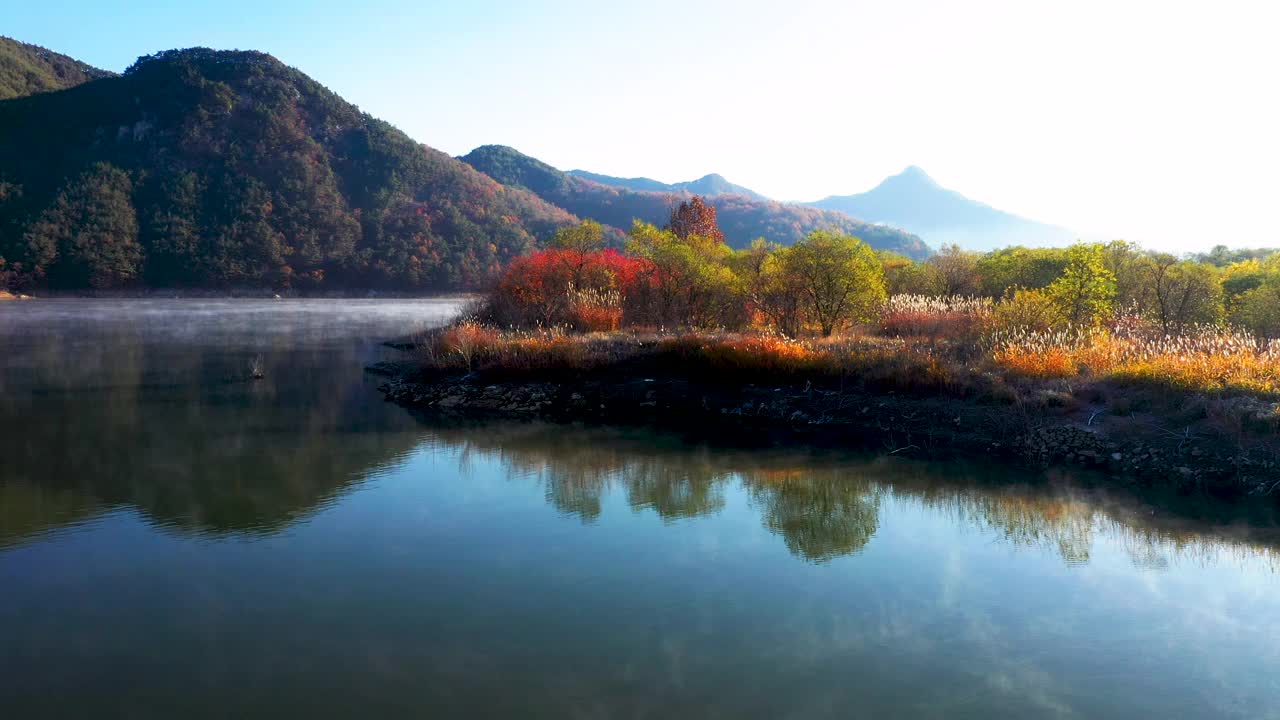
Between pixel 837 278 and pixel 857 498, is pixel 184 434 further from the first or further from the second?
pixel 837 278

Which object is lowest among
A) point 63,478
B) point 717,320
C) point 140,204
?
point 63,478

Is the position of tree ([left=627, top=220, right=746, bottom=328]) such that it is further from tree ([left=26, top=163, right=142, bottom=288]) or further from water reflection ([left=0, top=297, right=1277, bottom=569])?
tree ([left=26, top=163, right=142, bottom=288])

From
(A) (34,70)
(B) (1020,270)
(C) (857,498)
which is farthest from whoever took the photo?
(A) (34,70)

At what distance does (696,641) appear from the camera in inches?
272

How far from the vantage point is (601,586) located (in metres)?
8.21

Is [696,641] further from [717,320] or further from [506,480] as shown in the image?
[717,320]

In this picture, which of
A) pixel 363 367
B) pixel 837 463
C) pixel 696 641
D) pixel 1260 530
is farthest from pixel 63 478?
pixel 1260 530

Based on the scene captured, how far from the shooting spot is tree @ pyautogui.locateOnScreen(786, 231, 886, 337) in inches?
867

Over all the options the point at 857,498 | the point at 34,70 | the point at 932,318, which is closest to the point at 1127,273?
the point at 932,318

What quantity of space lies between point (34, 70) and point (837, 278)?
15632cm

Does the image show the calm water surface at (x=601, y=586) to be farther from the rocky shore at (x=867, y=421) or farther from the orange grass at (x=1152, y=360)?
the orange grass at (x=1152, y=360)

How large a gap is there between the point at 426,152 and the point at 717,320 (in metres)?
111

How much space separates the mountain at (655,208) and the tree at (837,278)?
111 meters

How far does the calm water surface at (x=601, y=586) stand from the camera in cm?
606
